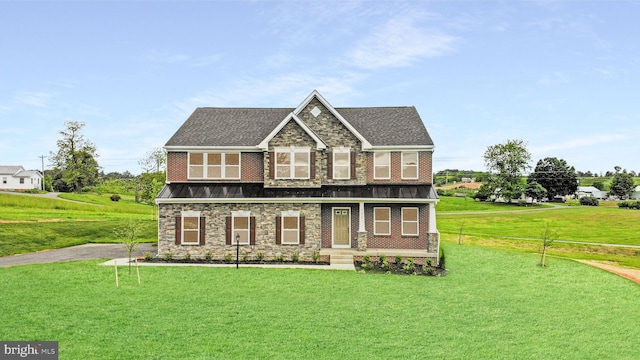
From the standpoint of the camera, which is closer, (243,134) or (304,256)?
(304,256)

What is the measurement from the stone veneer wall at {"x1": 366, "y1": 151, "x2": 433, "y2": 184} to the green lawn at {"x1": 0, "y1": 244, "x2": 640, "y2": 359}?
269 inches

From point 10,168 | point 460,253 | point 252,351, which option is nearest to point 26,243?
point 252,351

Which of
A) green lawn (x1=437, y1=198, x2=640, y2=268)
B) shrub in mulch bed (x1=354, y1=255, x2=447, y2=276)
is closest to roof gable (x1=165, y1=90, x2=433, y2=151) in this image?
shrub in mulch bed (x1=354, y1=255, x2=447, y2=276)

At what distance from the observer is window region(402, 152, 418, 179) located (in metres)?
27.3

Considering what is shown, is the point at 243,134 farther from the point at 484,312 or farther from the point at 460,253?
the point at 484,312

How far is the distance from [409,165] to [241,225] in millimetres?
10713

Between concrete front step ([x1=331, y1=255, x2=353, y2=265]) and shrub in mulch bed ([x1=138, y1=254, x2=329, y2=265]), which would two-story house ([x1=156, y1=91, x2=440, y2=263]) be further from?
concrete front step ([x1=331, y1=255, x2=353, y2=265])

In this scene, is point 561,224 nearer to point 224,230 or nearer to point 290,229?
point 290,229

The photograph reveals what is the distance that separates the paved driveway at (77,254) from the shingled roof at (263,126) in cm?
779

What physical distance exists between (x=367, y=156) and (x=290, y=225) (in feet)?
21.1

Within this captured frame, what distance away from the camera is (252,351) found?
437 inches

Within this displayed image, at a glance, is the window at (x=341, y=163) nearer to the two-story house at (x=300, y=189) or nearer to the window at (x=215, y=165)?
the two-story house at (x=300, y=189)

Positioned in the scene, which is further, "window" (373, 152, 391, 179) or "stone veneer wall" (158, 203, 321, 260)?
"window" (373, 152, 391, 179)

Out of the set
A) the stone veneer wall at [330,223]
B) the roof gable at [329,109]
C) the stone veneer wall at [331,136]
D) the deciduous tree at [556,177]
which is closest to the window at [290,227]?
the stone veneer wall at [330,223]
